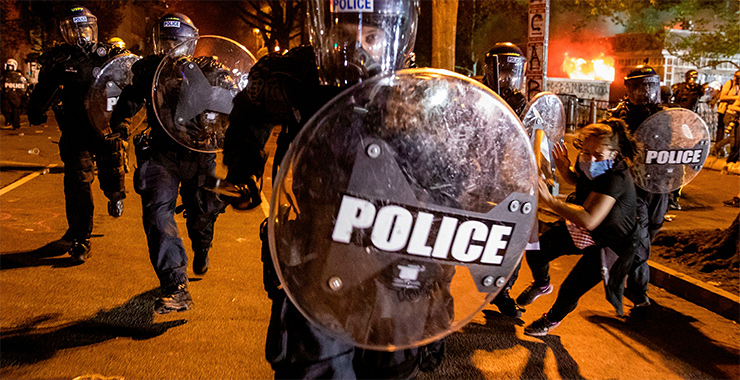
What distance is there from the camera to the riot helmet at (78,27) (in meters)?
5.02

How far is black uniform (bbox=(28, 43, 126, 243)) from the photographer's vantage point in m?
5.09

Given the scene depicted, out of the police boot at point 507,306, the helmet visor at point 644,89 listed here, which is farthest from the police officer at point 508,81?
the helmet visor at point 644,89

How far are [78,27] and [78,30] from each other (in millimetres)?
25

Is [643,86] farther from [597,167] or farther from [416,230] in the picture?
[416,230]

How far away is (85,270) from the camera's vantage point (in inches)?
203

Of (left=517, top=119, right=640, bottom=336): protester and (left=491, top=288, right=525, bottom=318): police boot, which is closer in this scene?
(left=517, top=119, right=640, bottom=336): protester

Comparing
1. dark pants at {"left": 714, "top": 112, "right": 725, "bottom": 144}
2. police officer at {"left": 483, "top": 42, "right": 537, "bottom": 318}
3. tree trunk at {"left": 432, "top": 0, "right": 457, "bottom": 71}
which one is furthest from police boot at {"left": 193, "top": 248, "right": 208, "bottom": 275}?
dark pants at {"left": 714, "top": 112, "right": 725, "bottom": 144}

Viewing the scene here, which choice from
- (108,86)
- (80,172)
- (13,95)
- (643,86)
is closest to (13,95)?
(13,95)

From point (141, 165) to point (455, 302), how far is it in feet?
9.59

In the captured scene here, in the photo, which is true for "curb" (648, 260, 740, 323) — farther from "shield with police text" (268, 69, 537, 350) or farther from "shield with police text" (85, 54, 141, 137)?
"shield with police text" (85, 54, 141, 137)

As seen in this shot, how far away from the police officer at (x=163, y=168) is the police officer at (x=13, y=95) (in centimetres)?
1775

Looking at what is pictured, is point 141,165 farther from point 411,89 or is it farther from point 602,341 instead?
point 602,341

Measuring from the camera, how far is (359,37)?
210 cm

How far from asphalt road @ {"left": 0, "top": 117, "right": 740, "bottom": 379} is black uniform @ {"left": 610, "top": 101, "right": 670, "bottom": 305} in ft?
0.87
